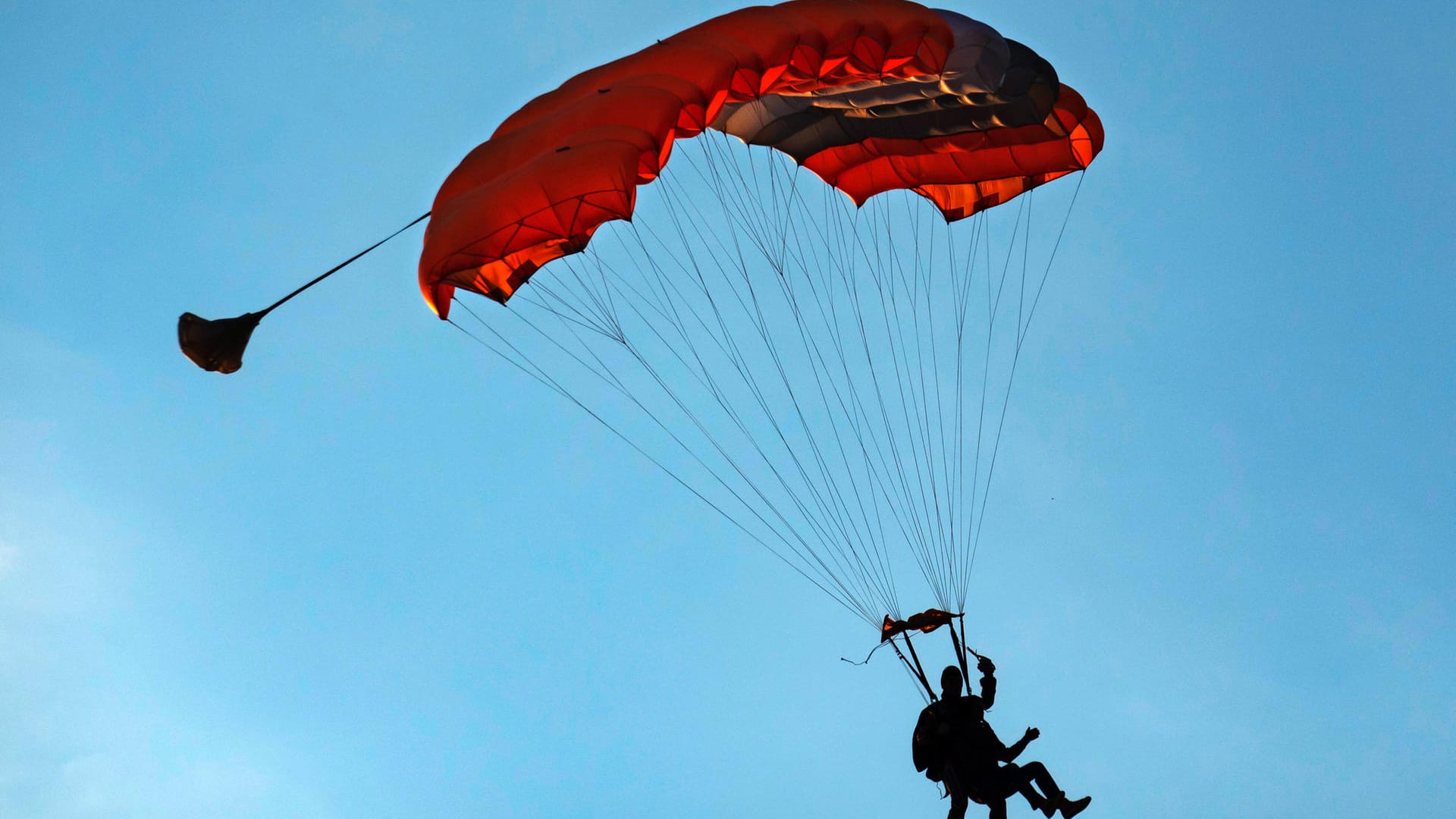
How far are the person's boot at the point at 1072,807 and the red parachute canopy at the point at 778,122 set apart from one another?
261 inches

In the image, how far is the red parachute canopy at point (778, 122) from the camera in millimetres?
14406

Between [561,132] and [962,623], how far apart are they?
19.5ft

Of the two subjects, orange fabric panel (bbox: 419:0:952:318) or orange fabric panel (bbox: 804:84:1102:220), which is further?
orange fabric panel (bbox: 804:84:1102:220)

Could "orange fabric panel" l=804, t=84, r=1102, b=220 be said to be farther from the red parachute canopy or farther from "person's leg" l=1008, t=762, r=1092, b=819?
"person's leg" l=1008, t=762, r=1092, b=819

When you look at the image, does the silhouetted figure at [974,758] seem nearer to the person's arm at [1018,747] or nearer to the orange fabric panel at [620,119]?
the person's arm at [1018,747]

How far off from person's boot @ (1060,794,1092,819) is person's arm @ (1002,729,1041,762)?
568 millimetres

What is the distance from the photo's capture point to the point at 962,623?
1563 cm

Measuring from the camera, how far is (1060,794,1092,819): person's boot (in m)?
14.8

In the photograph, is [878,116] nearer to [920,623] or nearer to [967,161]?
[967,161]

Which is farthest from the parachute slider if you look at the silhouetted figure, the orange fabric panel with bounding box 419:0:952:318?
the orange fabric panel with bounding box 419:0:952:318

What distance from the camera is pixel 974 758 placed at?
49.0ft

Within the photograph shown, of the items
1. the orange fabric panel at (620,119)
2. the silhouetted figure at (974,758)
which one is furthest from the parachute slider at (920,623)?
the orange fabric panel at (620,119)

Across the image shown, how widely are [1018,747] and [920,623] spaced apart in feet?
4.80

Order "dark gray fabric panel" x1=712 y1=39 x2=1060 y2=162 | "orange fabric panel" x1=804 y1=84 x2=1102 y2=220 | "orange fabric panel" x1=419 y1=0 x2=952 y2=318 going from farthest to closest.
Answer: "orange fabric panel" x1=804 y1=84 x2=1102 y2=220 < "dark gray fabric panel" x1=712 y1=39 x2=1060 y2=162 < "orange fabric panel" x1=419 y1=0 x2=952 y2=318
